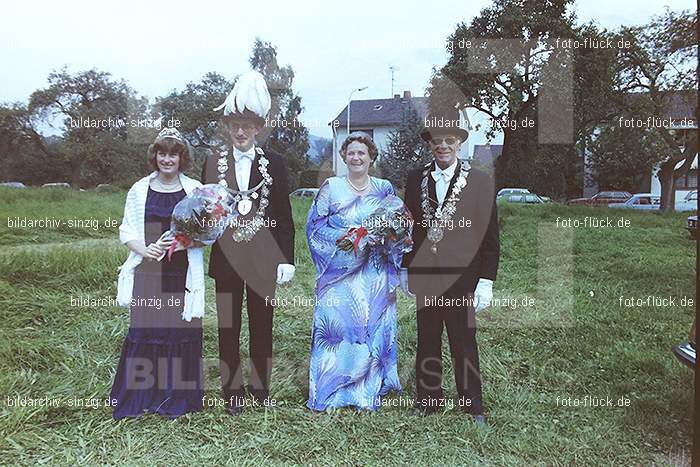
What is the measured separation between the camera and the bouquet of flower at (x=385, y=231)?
3.14 metres

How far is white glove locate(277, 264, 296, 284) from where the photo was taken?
3244 millimetres

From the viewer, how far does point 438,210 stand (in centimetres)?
319

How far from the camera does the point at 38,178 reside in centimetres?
346

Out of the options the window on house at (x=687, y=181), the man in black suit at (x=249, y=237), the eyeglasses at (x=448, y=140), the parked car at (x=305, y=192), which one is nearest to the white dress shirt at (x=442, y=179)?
the eyeglasses at (x=448, y=140)

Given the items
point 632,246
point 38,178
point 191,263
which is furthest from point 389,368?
point 38,178

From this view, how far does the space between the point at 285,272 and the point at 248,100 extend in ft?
3.13

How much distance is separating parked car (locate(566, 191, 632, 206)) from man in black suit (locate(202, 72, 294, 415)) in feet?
5.49

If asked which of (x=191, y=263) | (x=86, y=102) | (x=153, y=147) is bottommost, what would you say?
(x=191, y=263)

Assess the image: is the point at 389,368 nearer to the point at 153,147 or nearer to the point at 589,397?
the point at 589,397

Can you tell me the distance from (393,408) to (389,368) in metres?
0.23

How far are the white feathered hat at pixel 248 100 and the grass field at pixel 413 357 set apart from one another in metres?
0.60

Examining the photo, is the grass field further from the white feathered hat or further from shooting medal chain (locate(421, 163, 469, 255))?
the white feathered hat

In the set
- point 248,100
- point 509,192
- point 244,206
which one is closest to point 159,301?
point 244,206

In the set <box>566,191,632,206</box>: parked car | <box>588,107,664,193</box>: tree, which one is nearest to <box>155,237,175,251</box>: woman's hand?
<box>566,191,632,206</box>: parked car
